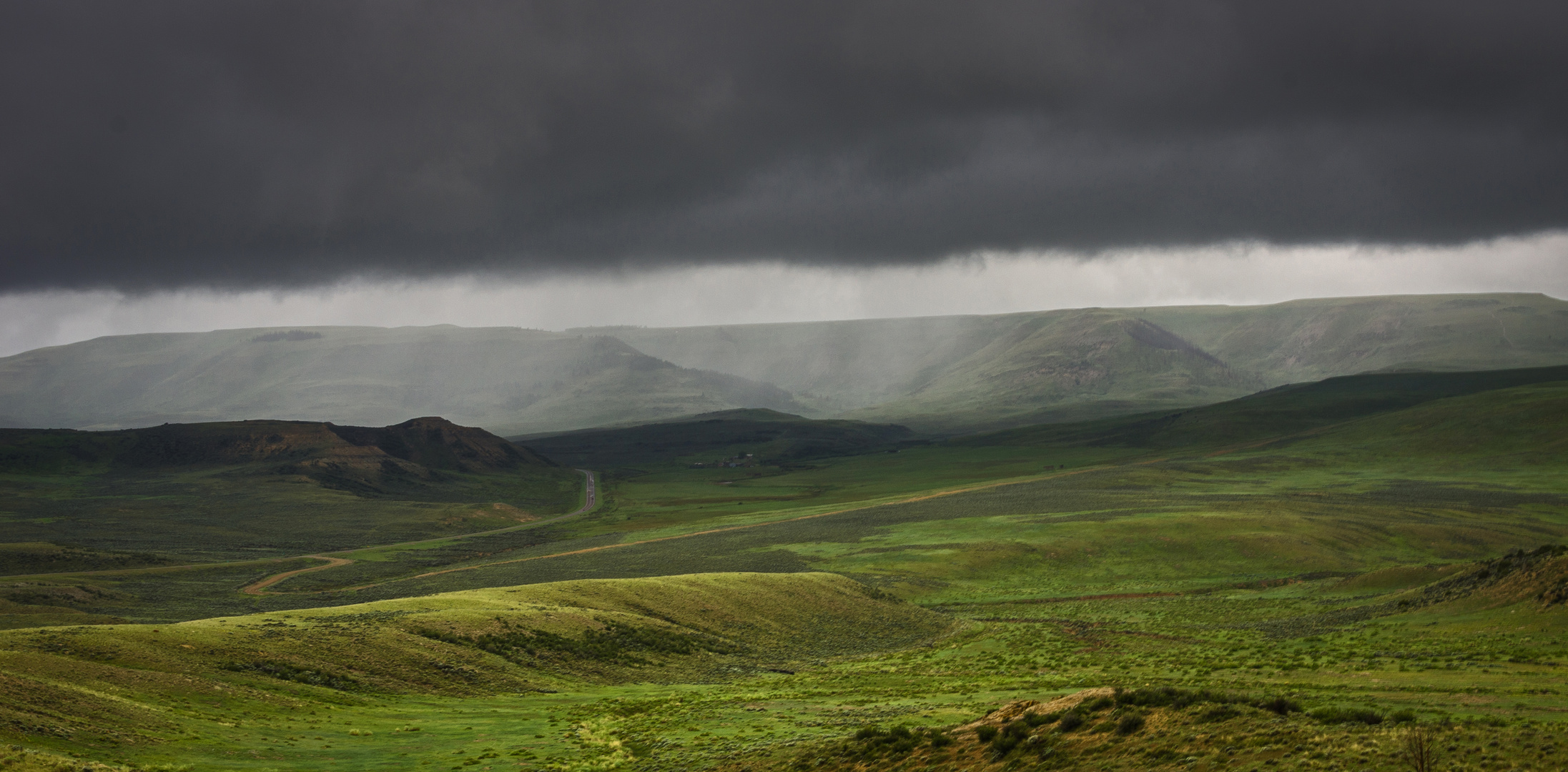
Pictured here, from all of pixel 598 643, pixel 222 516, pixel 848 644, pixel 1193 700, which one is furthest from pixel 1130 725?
pixel 222 516

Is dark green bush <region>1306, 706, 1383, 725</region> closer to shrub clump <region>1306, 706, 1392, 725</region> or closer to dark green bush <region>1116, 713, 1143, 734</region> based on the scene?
shrub clump <region>1306, 706, 1392, 725</region>

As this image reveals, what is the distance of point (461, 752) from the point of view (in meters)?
33.8

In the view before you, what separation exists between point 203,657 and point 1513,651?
5894 centimetres

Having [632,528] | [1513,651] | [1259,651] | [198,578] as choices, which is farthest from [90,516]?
[1513,651]

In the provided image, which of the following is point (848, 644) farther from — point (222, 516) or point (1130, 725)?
point (222, 516)

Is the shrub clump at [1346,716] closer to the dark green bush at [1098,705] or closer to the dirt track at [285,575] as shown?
the dark green bush at [1098,705]

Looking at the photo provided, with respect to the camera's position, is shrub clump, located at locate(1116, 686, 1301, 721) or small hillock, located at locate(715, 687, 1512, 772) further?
shrub clump, located at locate(1116, 686, 1301, 721)

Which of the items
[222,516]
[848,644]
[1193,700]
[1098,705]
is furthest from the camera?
[222,516]

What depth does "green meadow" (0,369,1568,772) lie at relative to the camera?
27734 mm

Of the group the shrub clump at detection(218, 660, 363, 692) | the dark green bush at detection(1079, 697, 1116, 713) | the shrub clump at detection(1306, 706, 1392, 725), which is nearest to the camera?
the shrub clump at detection(1306, 706, 1392, 725)

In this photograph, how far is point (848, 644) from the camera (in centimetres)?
6819

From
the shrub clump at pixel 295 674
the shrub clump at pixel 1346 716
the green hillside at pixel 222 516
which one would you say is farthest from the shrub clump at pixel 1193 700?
the green hillside at pixel 222 516

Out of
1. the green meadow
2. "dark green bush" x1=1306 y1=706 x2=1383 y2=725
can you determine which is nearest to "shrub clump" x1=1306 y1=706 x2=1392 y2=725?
"dark green bush" x1=1306 y1=706 x2=1383 y2=725

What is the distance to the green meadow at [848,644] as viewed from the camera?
1092 inches
